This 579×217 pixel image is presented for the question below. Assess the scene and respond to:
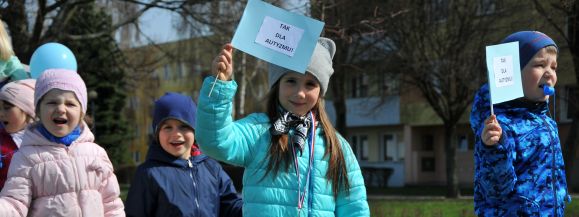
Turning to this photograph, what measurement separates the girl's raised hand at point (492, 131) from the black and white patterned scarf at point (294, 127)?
92 centimetres

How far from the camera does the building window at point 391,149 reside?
125 ft

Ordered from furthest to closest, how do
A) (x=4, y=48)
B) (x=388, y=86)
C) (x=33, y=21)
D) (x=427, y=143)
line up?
(x=427, y=143), (x=388, y=86), (x=33, y=21), (x=4, y=48)

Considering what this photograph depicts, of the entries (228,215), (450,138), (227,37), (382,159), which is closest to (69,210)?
(228,215)

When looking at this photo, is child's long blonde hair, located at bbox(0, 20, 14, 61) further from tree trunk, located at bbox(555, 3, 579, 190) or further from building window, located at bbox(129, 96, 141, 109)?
building window, located at bbox(129, 96, 141, 109)

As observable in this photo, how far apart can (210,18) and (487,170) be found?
10835 millimetres

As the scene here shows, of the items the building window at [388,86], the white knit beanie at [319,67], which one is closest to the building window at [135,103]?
the building window at [388,86]

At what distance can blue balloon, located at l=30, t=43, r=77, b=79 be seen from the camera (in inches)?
250

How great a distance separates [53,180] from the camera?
3891mm

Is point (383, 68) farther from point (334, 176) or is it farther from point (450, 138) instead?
point (334, 176)

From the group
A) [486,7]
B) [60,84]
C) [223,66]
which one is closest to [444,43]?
[486,7]

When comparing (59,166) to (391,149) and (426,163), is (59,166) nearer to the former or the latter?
(426,163)

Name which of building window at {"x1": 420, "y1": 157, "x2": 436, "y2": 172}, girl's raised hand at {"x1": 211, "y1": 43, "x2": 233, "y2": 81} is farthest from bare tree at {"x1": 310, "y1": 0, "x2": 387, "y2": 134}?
building window at {"x1": 420, "y1": 157, "x2": 436, "y2": 172}

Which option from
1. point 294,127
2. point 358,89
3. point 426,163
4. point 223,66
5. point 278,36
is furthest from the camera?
point 358,89

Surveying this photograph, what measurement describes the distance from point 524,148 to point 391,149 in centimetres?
3504
